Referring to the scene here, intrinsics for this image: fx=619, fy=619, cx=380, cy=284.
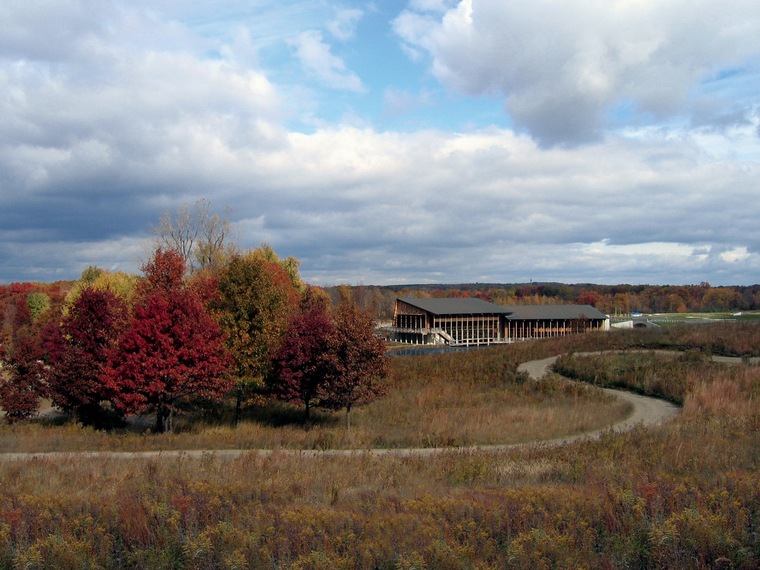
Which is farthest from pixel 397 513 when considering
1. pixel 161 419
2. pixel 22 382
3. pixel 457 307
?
pixel 457 307

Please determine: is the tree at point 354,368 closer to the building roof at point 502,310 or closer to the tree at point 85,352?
the tree at point 85,352

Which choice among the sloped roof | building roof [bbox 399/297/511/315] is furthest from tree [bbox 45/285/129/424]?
the sloped roof

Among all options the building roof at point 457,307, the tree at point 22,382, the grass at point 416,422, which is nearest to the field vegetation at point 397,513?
the grass at point 416,422

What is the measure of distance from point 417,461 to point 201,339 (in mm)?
11976

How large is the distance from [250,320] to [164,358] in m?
5.11

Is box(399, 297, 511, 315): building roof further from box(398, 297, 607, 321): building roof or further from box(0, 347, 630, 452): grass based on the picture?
box(0, 347, 630, 452): grass

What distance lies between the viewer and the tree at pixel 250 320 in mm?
24703

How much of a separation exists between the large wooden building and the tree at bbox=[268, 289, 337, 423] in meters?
55.9

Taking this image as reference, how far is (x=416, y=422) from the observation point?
A: 21125mm

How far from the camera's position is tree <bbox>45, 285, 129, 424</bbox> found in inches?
895

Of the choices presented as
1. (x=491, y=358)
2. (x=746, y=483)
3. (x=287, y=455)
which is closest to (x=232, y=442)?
(x=287, y=455)

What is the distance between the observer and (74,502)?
7.32m

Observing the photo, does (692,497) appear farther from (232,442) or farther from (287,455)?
(232,442)

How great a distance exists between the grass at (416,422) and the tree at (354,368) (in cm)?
102
